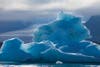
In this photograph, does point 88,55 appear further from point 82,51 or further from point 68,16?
point 68,16

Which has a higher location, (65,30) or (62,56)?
(65,30)

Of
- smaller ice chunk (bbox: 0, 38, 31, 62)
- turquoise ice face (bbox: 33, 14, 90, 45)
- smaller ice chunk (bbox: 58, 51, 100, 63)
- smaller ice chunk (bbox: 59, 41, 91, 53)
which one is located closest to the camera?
smaller ice chunk (bbox: 0, 38, 31, 62)

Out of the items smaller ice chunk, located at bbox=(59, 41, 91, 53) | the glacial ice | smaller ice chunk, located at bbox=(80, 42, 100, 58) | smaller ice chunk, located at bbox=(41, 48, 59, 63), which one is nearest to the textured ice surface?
the glacial ice

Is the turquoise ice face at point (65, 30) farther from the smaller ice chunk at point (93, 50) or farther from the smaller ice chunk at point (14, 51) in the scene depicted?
the smaller ice chunk at point (14, 51)

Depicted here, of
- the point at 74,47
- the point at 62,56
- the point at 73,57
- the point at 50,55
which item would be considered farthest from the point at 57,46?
the point at 73,57

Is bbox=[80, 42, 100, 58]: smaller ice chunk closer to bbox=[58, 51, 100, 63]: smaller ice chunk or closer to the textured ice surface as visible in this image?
bbox=[58, 51, 100, 63]: smaller ice chunk

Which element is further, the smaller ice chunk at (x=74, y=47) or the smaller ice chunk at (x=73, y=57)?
the smaller ice chunk at (x=74, y=47)

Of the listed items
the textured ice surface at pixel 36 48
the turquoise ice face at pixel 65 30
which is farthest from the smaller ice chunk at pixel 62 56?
the turquoise ice face at pixel 65 30

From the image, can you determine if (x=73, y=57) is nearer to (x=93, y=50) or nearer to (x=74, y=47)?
(x=74, y=47)
